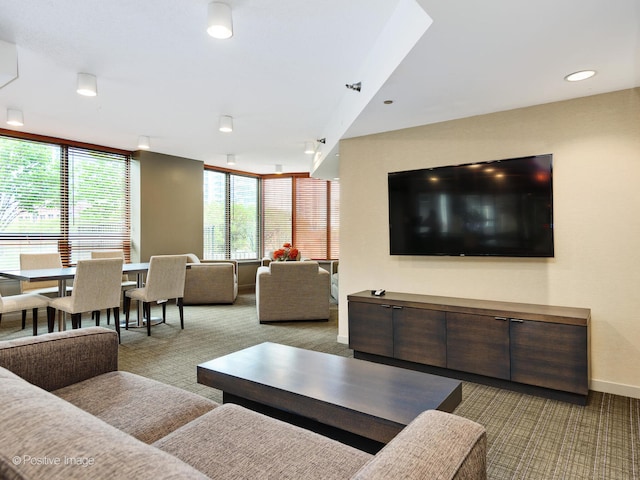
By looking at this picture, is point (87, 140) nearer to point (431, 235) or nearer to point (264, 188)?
point (264, 188)

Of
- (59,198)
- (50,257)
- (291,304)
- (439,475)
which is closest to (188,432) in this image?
(439,475)

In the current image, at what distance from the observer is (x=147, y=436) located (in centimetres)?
136

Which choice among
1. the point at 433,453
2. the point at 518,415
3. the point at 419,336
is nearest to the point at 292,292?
the point at 419,336

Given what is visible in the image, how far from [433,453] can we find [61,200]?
6.34 meters

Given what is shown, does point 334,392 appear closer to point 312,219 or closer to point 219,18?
point 219,18

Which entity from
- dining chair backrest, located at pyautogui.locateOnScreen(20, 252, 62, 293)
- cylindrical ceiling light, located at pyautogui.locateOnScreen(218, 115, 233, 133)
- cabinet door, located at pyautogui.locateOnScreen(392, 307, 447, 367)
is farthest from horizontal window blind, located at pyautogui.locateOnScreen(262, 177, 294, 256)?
cabinet door, located at pyautogui.locateOnScreen(392, 307, 447, 367)

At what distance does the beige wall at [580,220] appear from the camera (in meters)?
2.80

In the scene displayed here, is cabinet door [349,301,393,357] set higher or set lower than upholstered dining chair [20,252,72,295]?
lower

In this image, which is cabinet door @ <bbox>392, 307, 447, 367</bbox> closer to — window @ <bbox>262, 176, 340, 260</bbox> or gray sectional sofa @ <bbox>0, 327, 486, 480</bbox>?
gray sectional sofa @ <bbox>0, 327, 486, 480</bbox>

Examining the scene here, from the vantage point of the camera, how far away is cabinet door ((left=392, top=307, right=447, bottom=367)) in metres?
3.20

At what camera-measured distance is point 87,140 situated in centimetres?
567

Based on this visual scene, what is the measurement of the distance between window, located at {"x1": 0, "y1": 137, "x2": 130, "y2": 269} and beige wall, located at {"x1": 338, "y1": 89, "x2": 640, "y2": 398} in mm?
5014

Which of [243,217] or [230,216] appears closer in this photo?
[230,216]

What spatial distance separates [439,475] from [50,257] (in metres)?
5.56
